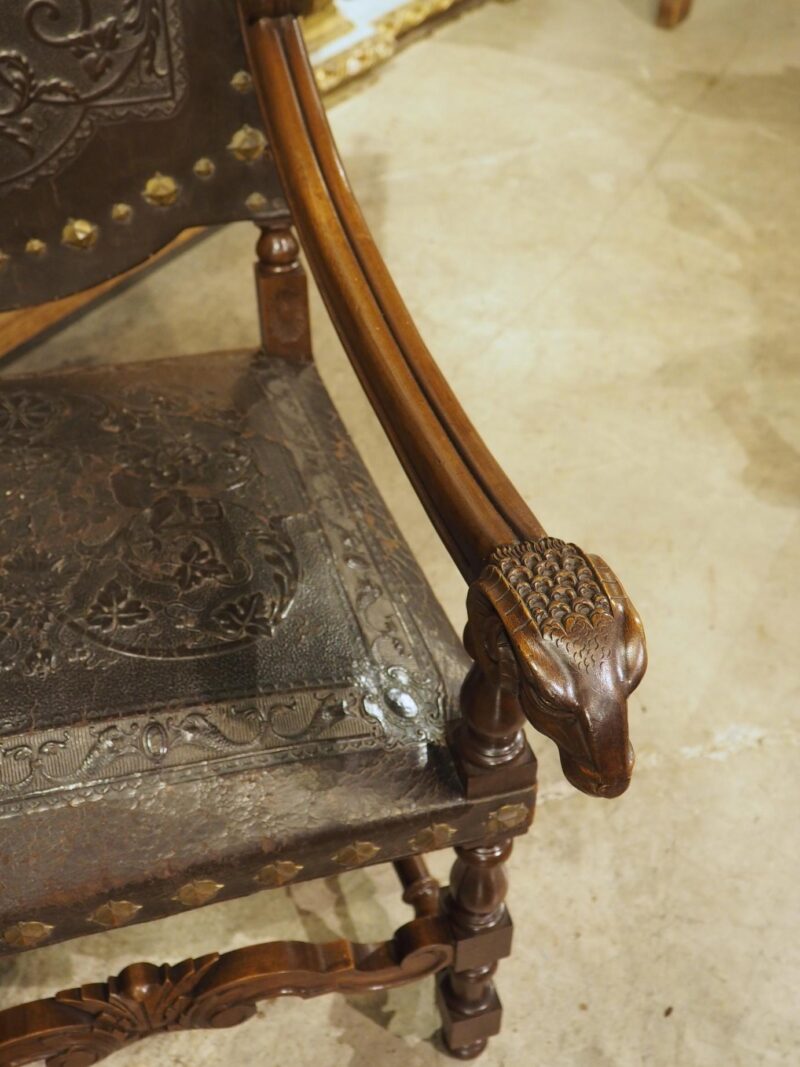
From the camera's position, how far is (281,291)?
1048 mm

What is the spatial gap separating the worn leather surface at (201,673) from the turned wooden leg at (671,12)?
2.24 m

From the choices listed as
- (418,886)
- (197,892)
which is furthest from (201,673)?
(418,886)

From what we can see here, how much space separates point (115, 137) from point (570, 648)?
0.64 metres

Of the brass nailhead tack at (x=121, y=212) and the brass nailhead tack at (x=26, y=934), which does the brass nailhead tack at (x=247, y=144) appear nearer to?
the brass nailhead tack at (x=121, y=212)

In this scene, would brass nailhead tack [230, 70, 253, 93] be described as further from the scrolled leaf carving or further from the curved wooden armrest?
the scrolled leaf carving

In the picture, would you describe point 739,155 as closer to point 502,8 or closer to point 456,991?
point 502,8

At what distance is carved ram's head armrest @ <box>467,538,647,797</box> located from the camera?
56cm

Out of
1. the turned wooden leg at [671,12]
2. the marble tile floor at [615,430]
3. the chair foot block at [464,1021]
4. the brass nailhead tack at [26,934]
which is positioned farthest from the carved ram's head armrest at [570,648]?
the turned wooden leg at [671,12]

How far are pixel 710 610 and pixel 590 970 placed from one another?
1.69 ft

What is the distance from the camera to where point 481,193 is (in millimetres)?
2189

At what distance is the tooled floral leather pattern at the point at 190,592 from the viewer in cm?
77

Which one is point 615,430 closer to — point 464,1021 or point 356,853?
point 464,1021

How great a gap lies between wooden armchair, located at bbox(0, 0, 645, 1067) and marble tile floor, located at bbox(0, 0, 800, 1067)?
0.17 metres

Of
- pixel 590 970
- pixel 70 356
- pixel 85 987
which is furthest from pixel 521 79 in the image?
pixel 85 987
